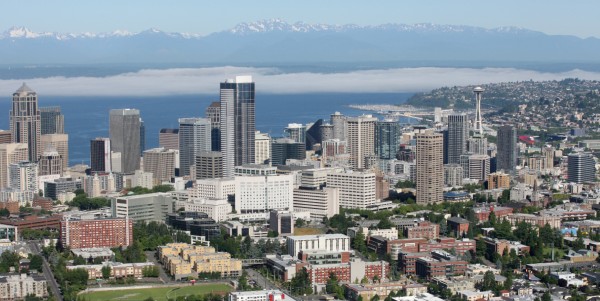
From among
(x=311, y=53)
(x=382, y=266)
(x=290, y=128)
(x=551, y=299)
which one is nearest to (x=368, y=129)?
(x=290, y=128)

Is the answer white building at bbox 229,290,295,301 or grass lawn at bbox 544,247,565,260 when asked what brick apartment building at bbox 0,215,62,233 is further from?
grass lawn at bbox 544,247,565,260

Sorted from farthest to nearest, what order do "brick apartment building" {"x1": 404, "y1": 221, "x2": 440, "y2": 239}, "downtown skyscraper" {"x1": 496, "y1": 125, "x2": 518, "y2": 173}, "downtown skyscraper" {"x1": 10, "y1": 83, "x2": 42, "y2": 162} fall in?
1. "downtown skyscraper" {"x1": 496, "y1": 125, "x2": 518, "y2": 173}
2. "downtown skyscraper" {"x1": 10, "y1": 83, "x2": 42, "y2": 162}
3. "brick apartment building" {"x1": 404, "y1": 221, "x2": 440, "y2": 239}

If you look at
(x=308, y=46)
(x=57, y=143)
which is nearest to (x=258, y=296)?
(x=57, y=143)

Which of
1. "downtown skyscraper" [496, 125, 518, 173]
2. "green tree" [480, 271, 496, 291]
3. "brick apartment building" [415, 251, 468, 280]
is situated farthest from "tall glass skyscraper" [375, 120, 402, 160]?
"green tree" [480, 271, 496, 291]

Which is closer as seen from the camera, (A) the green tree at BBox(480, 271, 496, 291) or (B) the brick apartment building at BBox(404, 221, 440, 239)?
(A) the green tree at BBox(480, 271, 496, 291)

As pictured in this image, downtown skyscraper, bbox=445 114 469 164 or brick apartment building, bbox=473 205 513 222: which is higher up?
downtown skyscraper, bbox=445 114 469 164

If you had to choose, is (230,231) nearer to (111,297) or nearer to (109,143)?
(111,297)
